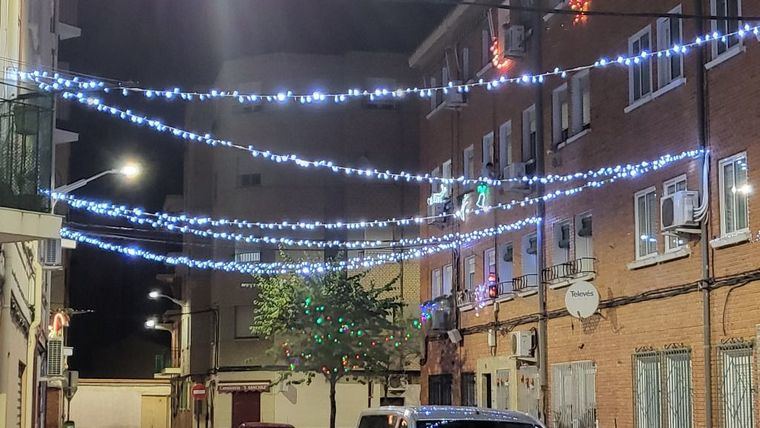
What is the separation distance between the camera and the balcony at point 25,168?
12.2 meters

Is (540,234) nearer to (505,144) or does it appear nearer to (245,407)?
(505,144)

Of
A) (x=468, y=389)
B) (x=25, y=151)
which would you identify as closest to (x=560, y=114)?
(x=468, y=389)

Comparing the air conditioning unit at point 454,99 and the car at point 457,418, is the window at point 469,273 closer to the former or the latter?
the air conditioning unit at point 454,99

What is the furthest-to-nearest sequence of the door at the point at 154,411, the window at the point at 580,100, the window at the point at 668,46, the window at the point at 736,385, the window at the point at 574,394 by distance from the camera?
the door at the point at 154,411 → the window at the point at 580,100 → the window at the point at 574,394 → the window at the point at 668,46 → the window at the point at 736,385

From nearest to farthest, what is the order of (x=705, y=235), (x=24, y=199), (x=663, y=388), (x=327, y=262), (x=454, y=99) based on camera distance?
(x=24, y=199)
(x=705, y=235)
(x=663, y=388)
(x=454, y=99)
(x=327, y=262)

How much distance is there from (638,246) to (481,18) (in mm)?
10095

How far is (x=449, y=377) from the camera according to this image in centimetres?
3062

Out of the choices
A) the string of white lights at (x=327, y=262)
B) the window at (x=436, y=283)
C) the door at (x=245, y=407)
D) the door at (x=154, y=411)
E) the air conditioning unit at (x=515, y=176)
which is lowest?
the door at (x=154, y=411)

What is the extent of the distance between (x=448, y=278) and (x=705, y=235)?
1458 centimetres

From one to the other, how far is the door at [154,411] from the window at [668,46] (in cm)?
4689

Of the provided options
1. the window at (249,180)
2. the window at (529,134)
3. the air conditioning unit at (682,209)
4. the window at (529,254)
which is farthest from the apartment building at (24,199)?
the window at (249,180)

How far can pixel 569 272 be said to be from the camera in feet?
74.2

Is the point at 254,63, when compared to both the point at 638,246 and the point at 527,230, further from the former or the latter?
the point at 638,246

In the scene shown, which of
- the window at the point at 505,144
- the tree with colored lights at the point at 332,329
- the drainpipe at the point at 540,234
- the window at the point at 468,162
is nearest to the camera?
the drainpipe at the point at 540,234
